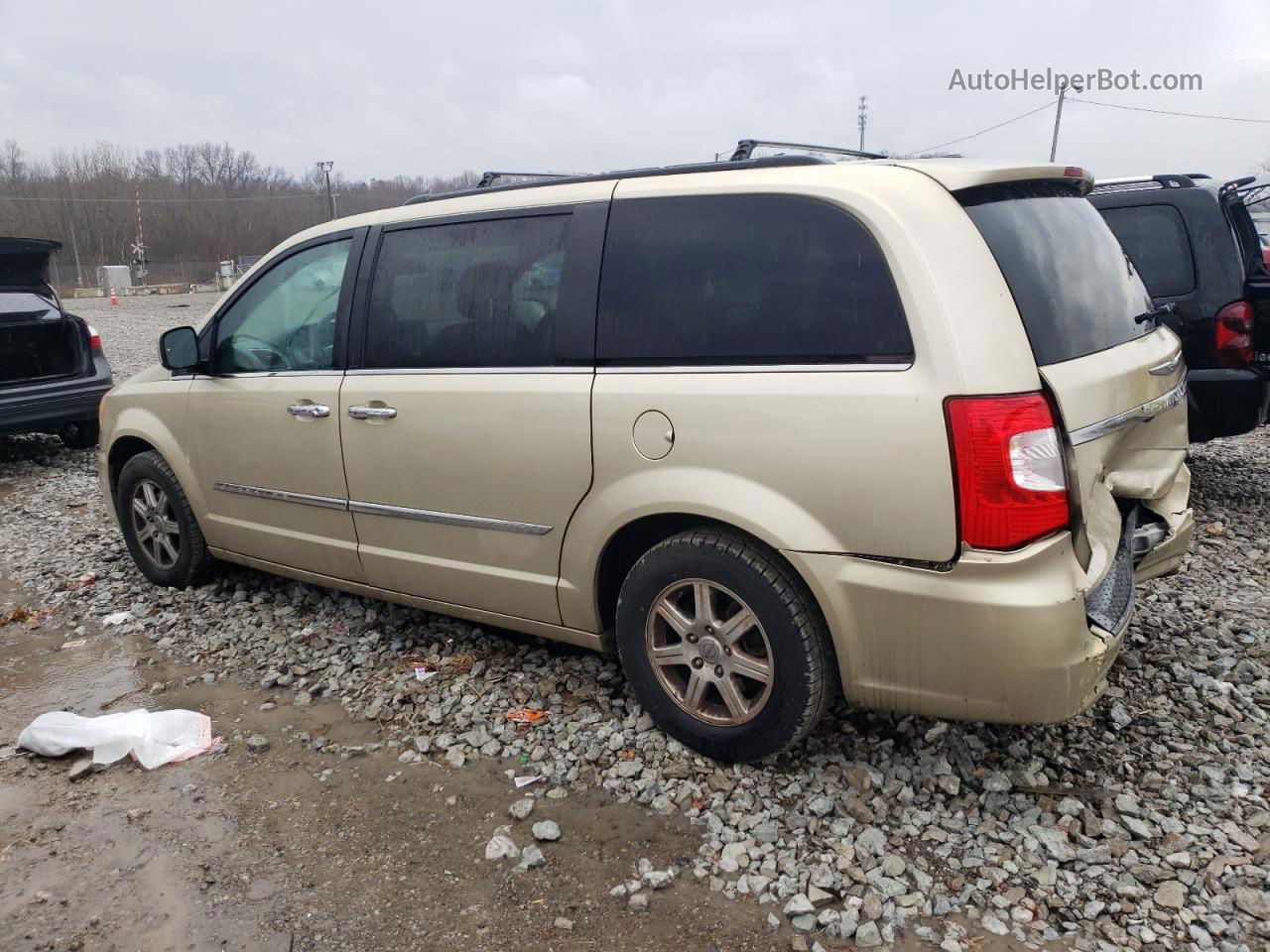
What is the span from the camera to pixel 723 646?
9.58 ft

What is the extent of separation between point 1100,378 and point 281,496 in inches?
130

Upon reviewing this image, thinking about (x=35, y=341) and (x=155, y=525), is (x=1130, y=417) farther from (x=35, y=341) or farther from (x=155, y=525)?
(x=35, y=341)

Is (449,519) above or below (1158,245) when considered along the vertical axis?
below

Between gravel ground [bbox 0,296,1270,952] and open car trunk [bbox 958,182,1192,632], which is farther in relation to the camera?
open car trunk [bbox 958,182,1192,632]

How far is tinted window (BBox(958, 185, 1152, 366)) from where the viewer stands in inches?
104

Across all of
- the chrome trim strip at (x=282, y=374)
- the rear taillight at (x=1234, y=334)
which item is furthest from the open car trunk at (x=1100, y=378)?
the chrome trim strip at (x=282, y=374)

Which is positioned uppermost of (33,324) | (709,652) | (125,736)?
(33,324)

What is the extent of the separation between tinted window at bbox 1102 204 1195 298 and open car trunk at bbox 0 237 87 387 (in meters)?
8.19

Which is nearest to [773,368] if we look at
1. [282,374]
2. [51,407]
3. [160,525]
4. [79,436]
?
[282,374]

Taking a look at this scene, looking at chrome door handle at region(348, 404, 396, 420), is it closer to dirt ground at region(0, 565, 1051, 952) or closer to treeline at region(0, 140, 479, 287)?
dirt ground at region(0, 565, 1051, 952)

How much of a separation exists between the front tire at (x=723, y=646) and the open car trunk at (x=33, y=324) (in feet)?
22.9

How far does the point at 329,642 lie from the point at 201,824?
1.34 metres

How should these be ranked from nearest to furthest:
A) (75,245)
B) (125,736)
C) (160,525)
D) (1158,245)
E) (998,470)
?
(998,470) < (125,736) < (160,525) < (1158,245) < (75,245)

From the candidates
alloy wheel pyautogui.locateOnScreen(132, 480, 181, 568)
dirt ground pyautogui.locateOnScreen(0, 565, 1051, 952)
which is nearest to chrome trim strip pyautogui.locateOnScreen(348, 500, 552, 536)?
dirt ground pyautogui.locateOnScreen(0, 565, 1051, 952)
